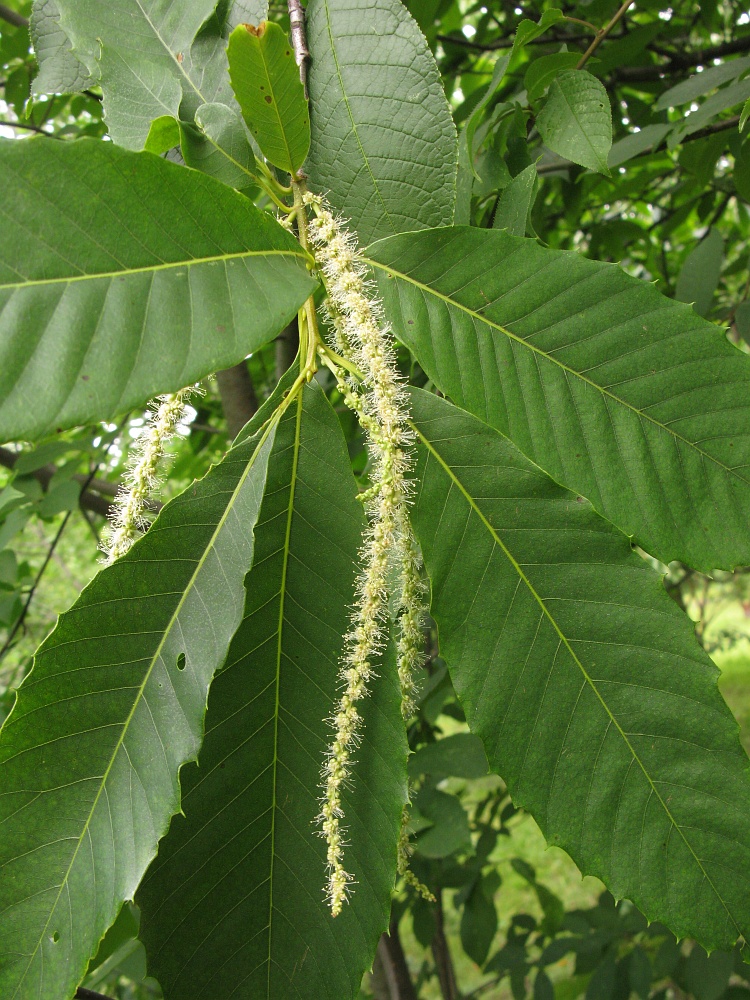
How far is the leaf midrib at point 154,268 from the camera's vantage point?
2.62 feet

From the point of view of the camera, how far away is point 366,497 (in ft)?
3.21

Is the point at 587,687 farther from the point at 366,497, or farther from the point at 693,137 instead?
the point at 693,137

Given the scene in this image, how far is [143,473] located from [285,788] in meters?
0.48

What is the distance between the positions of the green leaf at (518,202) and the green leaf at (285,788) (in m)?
0.41

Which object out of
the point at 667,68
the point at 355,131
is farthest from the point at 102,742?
the point at 667,68

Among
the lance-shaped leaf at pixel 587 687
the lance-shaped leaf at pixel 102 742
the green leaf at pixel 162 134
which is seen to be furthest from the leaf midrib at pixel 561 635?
the green leaf at pixel 162 134

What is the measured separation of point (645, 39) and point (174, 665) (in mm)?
1976

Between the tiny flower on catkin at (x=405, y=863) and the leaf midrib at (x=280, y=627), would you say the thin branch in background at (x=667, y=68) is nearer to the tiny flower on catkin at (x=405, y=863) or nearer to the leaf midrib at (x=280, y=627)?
the leaf midrib at (x=280, y=627)

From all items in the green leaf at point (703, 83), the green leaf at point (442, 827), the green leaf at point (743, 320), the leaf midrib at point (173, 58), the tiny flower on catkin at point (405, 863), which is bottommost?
the green leaf at point (442, 827)

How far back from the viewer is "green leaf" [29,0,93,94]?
150cm

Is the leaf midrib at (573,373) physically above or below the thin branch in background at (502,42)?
below

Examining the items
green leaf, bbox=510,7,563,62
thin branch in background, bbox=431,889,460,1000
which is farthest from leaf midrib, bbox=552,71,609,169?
thin branch in background, bbox=431,889,460,1000

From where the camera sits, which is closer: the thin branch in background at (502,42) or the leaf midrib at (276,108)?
the leaf midrib at (276,108)

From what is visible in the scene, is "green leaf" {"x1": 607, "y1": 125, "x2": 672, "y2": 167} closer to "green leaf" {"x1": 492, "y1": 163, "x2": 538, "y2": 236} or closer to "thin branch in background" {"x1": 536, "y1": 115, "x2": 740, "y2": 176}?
"thin branch in background" {"x1": 536, "y1": 115, "x2": 740, "y2": 176}
